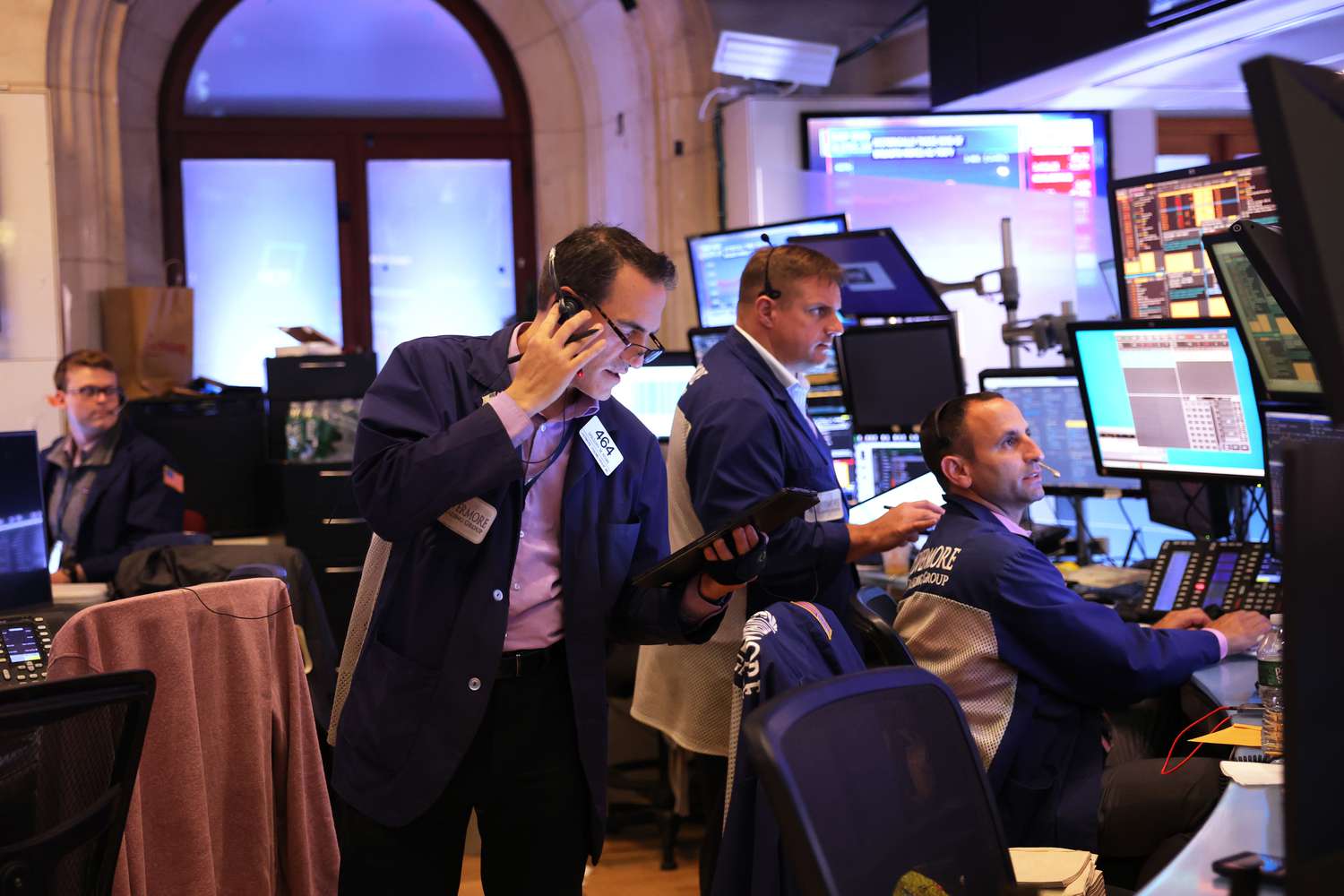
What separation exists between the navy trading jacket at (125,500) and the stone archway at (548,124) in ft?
5.29

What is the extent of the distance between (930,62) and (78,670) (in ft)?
15.5

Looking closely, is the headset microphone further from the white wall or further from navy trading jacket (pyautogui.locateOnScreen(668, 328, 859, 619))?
the white wall

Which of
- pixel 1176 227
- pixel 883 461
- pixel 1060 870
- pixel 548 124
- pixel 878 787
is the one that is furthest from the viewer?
pixel 548 124

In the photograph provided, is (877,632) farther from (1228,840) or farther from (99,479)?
(99,479)

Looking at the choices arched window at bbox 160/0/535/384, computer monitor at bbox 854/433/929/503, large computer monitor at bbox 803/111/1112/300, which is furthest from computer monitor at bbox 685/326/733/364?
arched window at bbox 160/0/535/384

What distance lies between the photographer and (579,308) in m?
1.82

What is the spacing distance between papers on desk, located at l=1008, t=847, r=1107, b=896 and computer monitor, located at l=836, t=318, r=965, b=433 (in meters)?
2.04

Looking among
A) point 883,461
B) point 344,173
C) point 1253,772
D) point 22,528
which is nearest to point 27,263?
point 344,173

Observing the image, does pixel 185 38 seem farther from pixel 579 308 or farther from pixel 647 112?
pixel 579 308

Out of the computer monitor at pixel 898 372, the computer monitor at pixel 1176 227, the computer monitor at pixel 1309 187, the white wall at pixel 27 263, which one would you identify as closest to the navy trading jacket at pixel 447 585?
the computer monitor at pixel 1309 187

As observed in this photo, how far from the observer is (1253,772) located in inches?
69.9

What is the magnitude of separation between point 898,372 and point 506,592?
2450 mm

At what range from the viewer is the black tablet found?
1861 millimetres

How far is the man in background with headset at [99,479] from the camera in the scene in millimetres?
4402
